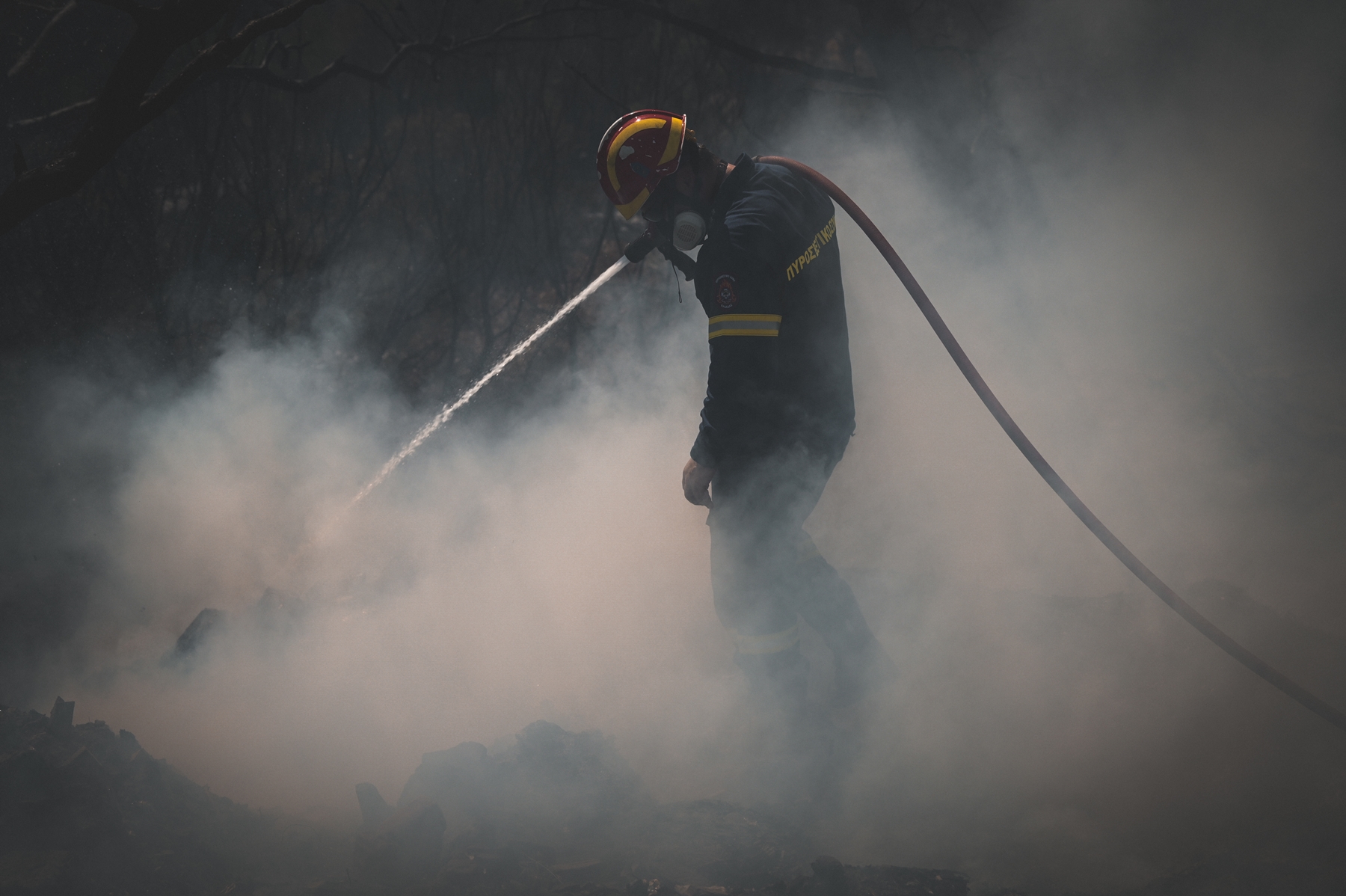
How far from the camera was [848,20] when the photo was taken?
17.4 feet

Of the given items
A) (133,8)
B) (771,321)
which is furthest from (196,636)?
(771,321)

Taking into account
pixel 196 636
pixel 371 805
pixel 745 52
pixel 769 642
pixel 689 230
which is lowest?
pixel 371 805

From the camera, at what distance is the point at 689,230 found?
2439 millimetres

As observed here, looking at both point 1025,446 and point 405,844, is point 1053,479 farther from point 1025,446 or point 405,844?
point 405,844

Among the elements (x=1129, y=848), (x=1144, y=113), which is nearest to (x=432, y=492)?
(x=1129, y=848)

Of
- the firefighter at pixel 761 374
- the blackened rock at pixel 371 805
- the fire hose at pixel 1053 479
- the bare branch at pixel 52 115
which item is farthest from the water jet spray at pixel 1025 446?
the bare branch at pixel 52 115

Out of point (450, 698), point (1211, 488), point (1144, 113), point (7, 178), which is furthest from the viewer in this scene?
point (1144, 113)

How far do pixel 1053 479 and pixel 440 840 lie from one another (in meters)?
→ 2.37

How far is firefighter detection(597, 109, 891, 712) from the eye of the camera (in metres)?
2.34

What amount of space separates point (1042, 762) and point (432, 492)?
3520 mm

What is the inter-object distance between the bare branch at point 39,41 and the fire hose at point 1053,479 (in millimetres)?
3882

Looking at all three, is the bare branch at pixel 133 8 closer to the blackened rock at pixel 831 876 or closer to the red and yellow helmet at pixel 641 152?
the red and yellow helmet at pixel 641 152

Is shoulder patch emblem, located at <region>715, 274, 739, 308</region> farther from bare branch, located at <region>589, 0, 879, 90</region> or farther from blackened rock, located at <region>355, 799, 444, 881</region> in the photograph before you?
bare branch, located at <region>589, 0, 879, 90</region>

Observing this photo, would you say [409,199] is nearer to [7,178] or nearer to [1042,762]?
[7,178]
